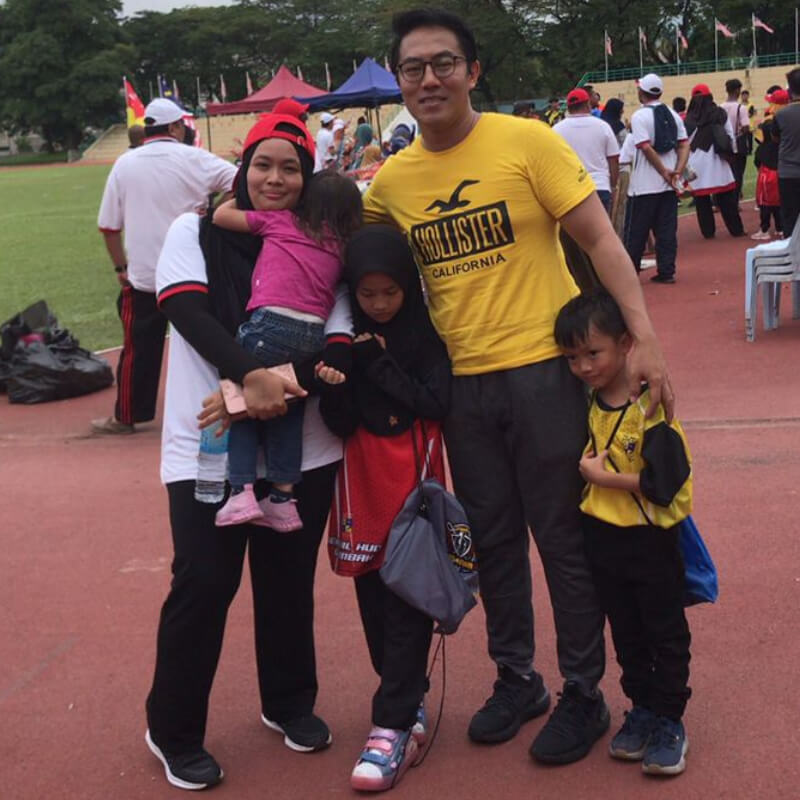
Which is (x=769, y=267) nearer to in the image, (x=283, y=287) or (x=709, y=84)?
(x=283, y=287)

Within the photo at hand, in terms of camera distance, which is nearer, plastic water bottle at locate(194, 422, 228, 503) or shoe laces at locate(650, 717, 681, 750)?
plastic water bottle at locate(194, 422, 228, 503)

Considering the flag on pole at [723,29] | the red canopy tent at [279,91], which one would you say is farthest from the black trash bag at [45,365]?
the flag on pole at [723,29]

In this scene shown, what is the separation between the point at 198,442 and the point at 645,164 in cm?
908

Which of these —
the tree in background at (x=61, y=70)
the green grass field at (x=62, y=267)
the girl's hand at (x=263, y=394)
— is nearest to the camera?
the girl's hand at (x=263, y=394)

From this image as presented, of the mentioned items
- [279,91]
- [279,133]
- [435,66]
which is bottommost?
[279,133]

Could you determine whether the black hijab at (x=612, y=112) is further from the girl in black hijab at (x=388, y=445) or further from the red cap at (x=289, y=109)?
the girl in black hijab at (x=388, y=445)

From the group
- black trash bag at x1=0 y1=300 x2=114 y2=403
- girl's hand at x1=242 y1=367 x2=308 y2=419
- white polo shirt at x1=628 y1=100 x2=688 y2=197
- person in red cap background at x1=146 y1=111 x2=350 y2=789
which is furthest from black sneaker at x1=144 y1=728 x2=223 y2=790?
white polo shirt at x1=628 y1=100 x2=688 y2=197

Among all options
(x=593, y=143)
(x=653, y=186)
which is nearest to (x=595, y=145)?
(x=593, y=143)

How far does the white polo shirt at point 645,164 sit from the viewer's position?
11.6m

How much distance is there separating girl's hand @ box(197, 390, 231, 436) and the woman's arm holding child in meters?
0.45

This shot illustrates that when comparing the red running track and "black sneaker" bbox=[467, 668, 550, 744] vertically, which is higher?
"black sneaker" bbox=[467, 668, 550, 744]

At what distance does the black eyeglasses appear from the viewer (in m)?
3.25

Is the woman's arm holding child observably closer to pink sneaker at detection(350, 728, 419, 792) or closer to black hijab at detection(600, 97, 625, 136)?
pink sneaker at detection(350, 728, 419, 792)

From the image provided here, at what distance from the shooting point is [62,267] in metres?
17.1
